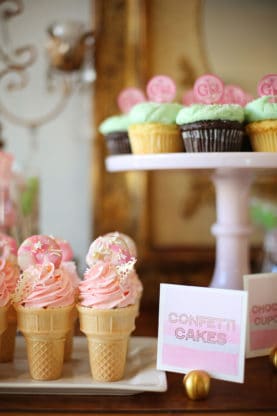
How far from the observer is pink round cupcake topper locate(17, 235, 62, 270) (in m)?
1.02

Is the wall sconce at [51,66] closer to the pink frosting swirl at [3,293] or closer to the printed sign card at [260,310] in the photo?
the pink frosting swirl at [3,293]

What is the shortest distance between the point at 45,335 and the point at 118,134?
2.03 ft

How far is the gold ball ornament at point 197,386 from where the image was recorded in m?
0.94

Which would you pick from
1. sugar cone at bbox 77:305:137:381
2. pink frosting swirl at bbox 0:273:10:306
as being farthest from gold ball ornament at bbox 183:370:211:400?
pink frosting swirl at bbox 0:273:10:306

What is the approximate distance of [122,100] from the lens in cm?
146

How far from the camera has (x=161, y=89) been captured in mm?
1286

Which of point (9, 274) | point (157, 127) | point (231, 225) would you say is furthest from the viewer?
point (231, 225)

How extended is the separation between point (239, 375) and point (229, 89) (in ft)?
2.24

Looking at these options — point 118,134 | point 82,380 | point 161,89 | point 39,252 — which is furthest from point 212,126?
point 82,380

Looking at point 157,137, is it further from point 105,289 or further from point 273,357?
point 273,357

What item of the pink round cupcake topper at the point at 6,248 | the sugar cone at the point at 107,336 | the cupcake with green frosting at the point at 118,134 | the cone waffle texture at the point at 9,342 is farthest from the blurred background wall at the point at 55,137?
the sugar cone at the point at 107,336

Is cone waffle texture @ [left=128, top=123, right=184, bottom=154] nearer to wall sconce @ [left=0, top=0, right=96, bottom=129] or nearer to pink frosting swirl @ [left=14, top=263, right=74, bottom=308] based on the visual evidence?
pink frosting swirl @ [left=14, top=263, right=74, bottom=308]

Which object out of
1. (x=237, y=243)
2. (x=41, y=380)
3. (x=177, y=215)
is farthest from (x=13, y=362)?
(x=177, y=215)

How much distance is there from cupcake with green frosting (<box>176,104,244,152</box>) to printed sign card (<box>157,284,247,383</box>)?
0.34 meters
